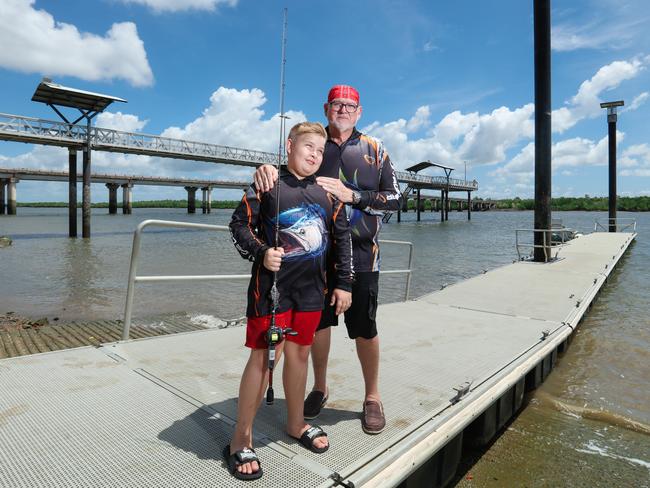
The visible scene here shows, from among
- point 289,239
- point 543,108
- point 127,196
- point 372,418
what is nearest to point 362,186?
point 289,239

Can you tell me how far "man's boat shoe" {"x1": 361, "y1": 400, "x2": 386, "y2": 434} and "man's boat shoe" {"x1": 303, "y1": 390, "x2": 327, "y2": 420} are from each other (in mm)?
262

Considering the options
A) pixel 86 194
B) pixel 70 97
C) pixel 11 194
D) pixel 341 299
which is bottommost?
pixel 341 299

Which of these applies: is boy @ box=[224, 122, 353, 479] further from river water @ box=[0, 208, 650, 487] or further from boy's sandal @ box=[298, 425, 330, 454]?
river water @ box=[0, 208, 650, 487]

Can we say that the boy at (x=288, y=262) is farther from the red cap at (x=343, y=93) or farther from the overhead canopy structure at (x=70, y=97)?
the overhead canopy structure at (x=70, y=97)

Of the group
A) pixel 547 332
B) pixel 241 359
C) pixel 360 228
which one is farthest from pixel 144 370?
pixel 547 332

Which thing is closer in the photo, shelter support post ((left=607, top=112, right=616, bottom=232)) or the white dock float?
the white dock float

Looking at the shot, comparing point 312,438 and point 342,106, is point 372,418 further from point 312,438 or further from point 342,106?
point 342,106

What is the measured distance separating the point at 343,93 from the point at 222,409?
76.3 inches

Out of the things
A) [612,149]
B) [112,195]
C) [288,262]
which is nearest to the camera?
[288,262]

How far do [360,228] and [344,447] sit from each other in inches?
44.1

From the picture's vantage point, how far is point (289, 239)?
Answer: 191 cm

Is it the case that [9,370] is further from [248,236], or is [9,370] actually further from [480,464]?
[480,464]

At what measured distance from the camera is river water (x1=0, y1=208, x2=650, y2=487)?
285cm

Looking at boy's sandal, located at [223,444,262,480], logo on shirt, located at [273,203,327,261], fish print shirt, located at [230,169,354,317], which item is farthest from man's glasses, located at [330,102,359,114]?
boy's sandal, located at [223,444,262,480]
